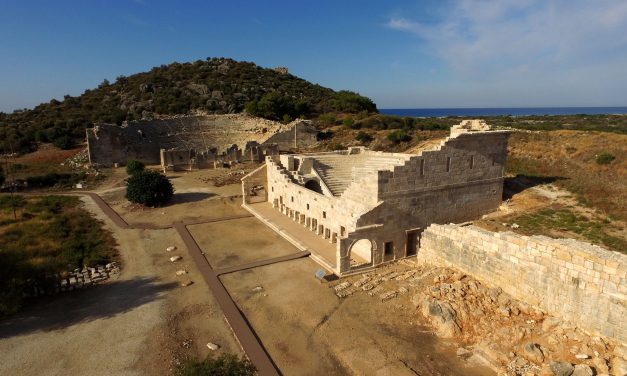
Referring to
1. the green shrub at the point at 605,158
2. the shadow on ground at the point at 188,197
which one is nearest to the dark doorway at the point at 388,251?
the shadow on ground at the point at 188,197

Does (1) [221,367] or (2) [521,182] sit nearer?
(1) [221,367]

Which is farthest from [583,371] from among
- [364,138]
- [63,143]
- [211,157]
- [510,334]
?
[63,143]

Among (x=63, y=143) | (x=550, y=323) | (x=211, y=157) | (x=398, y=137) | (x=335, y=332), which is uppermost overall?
(x=63, y=143)

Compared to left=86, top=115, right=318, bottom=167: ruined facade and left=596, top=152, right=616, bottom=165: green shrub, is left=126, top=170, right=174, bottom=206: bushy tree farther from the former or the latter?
left=596, top=152, right=616, bottom=165: green shrub

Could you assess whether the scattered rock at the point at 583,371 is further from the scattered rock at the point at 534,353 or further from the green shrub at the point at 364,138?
the green shrub at the point at 364,138

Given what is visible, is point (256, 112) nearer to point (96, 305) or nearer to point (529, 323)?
point (96, 305)

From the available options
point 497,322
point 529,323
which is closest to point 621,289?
point 529,323

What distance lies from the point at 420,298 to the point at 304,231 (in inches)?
364

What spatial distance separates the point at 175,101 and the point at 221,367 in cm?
6168

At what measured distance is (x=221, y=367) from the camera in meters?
9.30

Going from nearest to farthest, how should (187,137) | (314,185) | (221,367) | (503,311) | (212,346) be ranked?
(221,367) < (212,346) < (503,311) < (314,185) < (187,137)

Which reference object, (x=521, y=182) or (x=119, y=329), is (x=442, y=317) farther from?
(x=521, y=182)

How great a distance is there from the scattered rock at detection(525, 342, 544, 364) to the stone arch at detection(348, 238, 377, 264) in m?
6.95

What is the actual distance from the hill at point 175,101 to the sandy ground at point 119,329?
1520 inches
